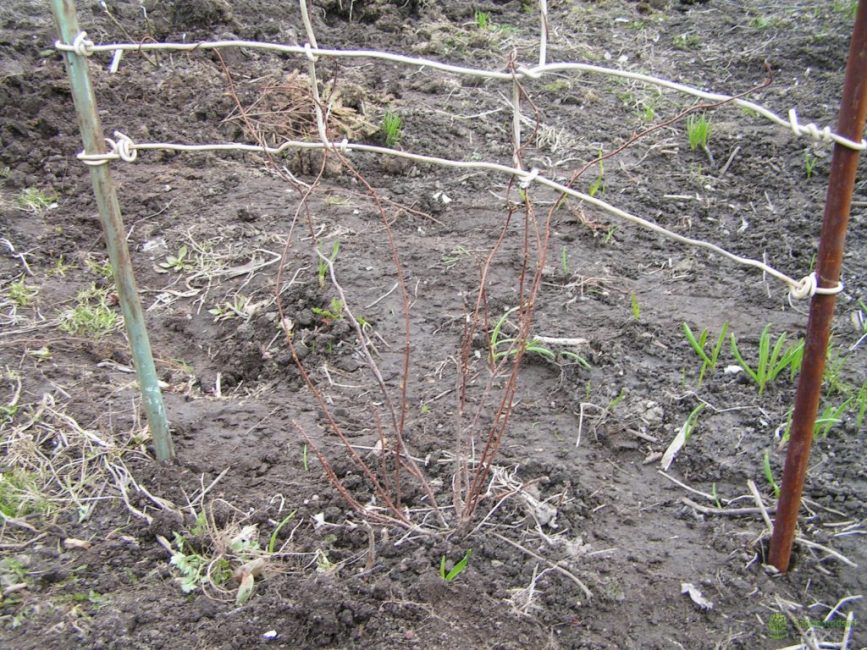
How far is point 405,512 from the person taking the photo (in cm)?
216

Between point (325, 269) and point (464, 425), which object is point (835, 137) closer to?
point (464, 425)

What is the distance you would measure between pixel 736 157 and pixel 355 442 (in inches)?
98.0

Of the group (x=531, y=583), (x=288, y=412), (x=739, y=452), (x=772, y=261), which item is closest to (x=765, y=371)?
(x=739, y=452)

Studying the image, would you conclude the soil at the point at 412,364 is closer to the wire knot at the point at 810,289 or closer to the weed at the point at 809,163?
the weed at the point at 809,163

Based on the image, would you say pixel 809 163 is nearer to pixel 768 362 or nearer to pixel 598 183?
pixel 598 183

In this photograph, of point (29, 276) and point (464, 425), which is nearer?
point (464, 425)

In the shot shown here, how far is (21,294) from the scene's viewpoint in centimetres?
315

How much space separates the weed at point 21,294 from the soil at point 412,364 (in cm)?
2

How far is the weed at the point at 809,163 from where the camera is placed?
11.7ft

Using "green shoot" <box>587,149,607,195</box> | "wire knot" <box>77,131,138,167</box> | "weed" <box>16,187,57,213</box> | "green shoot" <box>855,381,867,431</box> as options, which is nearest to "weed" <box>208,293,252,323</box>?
"wire knot" <box>77,131,138,167</box>

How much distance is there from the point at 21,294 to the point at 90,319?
0.38 m

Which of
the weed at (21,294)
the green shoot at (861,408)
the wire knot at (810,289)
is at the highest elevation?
the wire knot at (810,289)

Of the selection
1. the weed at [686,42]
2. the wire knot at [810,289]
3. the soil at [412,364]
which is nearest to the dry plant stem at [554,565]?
the soil at [412,364]

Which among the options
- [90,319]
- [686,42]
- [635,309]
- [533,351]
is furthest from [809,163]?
[90,319]
